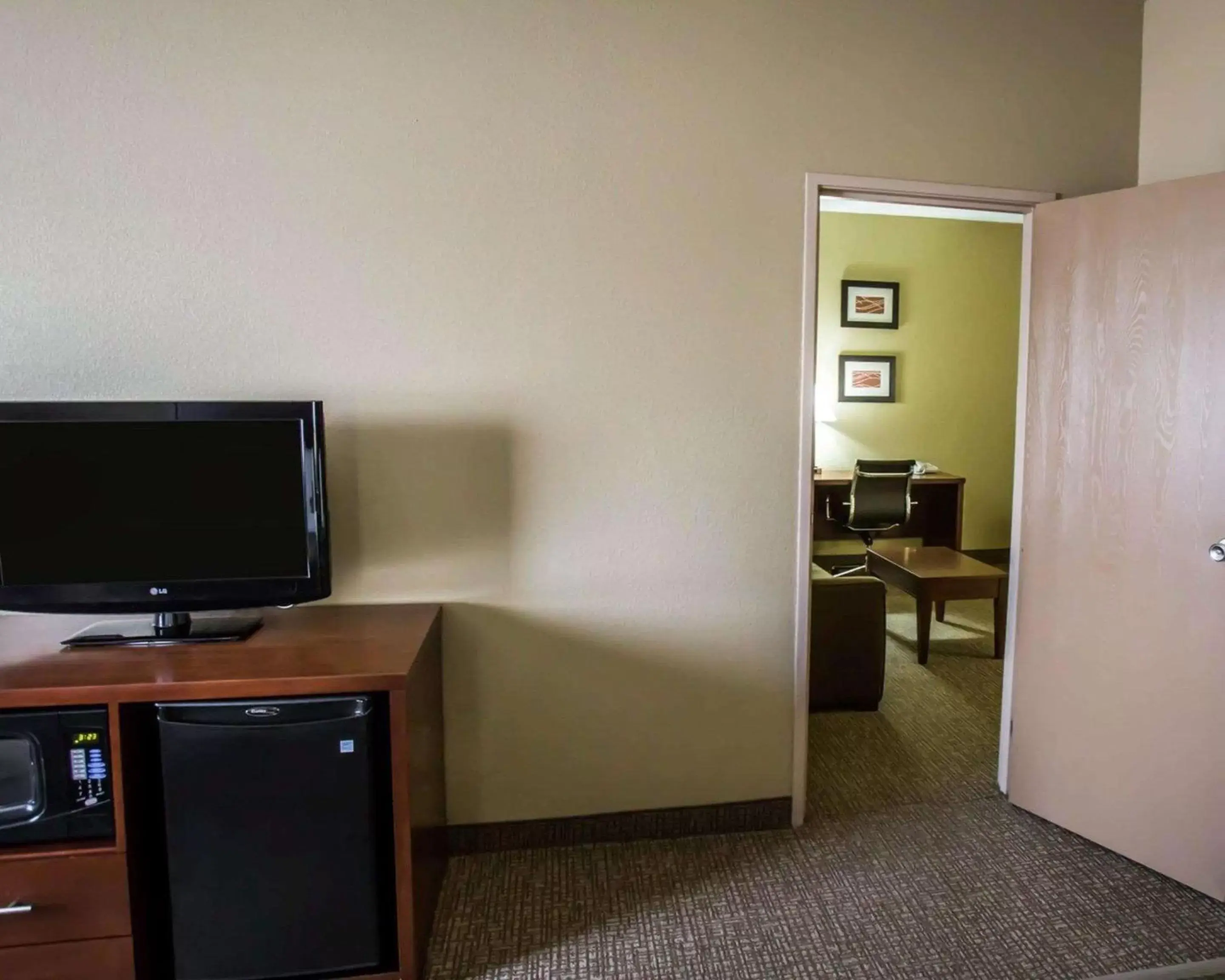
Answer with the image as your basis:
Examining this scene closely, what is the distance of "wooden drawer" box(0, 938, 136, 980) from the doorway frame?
1710 millimetres

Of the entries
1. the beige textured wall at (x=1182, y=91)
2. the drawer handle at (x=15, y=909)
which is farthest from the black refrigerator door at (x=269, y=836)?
the beige textured wall at (x=1182, y=91)

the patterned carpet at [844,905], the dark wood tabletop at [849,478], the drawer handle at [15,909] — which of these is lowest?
the patterned carpet at [844,905]

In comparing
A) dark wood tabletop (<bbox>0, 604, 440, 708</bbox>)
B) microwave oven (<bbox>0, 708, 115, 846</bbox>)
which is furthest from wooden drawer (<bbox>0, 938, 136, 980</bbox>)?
dark wood tabletop (<bbox>0, 604, 440, 708</bbox>)

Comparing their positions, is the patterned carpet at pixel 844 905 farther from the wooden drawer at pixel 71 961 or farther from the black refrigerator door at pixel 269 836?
the wooden drawer at pixel 71 961

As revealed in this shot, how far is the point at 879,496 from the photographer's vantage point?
4.42 metres

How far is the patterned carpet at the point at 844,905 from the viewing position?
5.18ft

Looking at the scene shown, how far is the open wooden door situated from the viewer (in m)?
1.73

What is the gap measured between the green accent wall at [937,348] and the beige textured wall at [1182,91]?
2.86 metres

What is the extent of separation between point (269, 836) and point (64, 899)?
0.41 meters

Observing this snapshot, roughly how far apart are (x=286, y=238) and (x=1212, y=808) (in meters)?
2.80

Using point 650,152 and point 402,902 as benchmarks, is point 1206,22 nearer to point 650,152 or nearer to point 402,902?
point 650,152

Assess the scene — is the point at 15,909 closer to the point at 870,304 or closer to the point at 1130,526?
the point at 1130,526

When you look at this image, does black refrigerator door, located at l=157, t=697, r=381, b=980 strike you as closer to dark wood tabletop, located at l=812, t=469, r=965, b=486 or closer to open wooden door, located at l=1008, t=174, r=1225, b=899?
open wooden door, located at l=1008, t=174, r=1225, b=899

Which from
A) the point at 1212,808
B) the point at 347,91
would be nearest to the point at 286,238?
the point at 347,91
